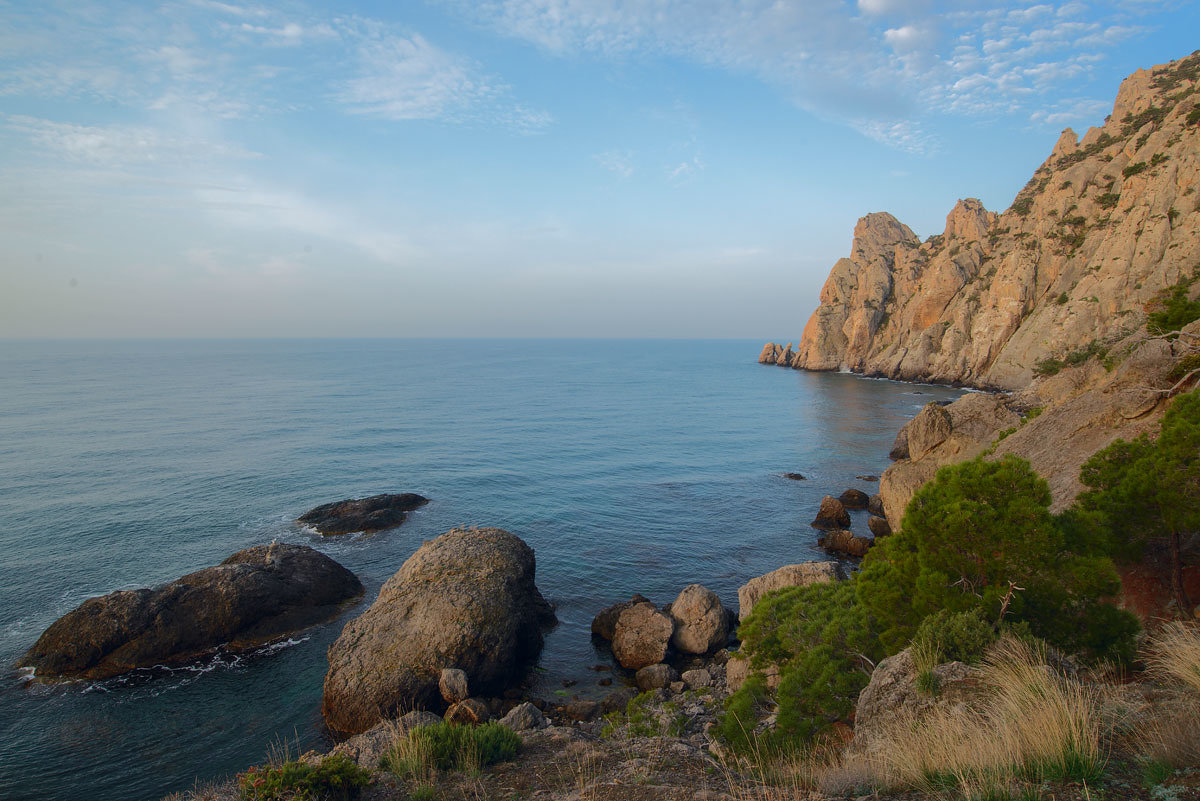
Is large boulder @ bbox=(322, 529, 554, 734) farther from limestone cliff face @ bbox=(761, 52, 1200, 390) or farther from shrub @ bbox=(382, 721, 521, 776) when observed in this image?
limestone cliff face @ bbox=(761, 52, 1200, 390)

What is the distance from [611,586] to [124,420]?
6476cm

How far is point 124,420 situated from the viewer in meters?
64.8

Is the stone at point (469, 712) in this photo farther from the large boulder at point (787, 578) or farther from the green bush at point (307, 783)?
the large boulder at point (787, 578)

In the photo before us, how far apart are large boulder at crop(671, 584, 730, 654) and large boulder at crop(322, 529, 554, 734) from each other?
5663 millimetres

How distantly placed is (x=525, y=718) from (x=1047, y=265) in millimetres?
98417

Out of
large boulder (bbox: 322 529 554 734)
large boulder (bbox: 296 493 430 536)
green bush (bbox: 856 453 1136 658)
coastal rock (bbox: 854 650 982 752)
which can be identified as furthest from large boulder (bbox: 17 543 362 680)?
green bush (bbox: 856 453 1136 658)

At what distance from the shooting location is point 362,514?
121 ft

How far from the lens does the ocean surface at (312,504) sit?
728 inches

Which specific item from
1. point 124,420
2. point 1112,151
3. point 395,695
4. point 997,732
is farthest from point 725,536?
point 1112,151

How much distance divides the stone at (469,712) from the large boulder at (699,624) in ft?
26.3

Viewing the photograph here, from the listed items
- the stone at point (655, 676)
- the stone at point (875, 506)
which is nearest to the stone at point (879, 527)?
the stone at point (875, 506)

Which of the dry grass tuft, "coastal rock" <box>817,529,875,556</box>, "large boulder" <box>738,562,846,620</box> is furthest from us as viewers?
"coastal rock" <box>817,529,875,556</box>

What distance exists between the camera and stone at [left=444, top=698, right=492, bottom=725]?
57.2ft

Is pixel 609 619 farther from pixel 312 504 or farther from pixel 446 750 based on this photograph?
pixel 312 504
